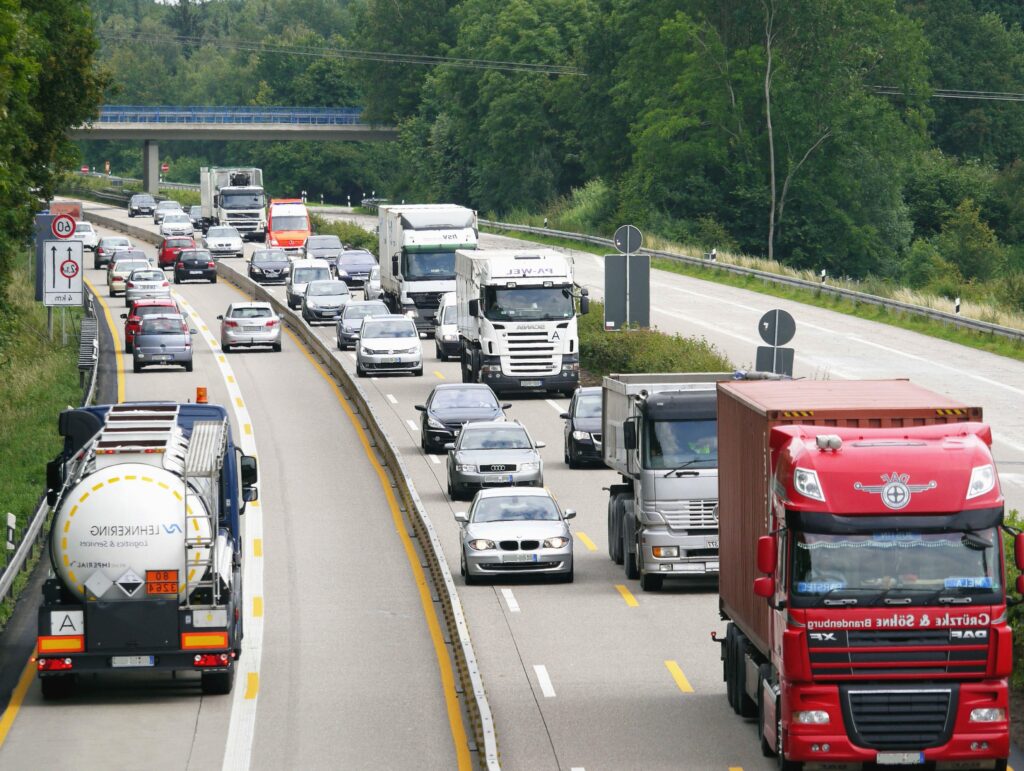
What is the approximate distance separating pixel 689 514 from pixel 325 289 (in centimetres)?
3996

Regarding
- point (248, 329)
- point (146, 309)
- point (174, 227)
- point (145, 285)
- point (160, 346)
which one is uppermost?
point (174, 227)

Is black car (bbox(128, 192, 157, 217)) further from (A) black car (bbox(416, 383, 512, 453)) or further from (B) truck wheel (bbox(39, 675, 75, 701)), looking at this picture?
(B) truck wheel (bbox(39, 675, 75, 701))

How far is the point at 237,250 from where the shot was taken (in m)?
90.5

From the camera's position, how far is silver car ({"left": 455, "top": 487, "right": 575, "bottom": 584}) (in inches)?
1065

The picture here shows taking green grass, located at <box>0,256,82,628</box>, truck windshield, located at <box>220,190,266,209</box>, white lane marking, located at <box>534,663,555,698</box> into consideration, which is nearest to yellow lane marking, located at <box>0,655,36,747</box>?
green grass, located at <box>0,256,82,628</box>

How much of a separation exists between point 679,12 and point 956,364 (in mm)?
48351

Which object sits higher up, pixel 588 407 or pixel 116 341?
pixel 588 407

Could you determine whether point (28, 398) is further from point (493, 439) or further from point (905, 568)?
point (905, 568)

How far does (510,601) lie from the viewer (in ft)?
86.4

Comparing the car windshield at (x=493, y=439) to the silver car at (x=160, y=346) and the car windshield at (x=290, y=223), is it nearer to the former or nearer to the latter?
the silver car at (x=160, y=346)

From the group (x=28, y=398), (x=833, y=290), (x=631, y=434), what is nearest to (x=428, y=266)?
(x=833, y=290)

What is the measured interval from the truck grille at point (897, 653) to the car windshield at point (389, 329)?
3728 cm

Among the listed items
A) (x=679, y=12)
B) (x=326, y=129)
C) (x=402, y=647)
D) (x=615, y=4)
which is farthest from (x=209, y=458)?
(x=326, y=129)

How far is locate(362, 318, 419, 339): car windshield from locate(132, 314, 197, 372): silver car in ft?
16.6
